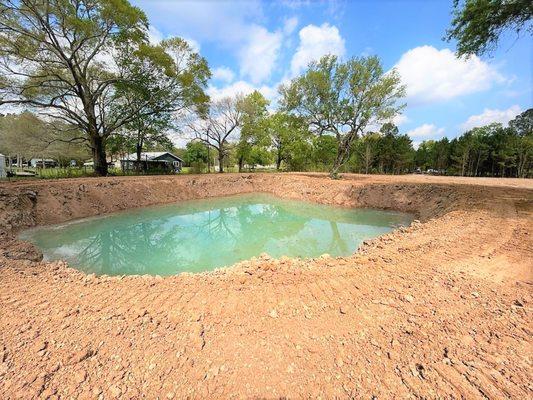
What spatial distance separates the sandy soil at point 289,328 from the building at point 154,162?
25.7 m

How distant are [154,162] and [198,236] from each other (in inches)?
1109

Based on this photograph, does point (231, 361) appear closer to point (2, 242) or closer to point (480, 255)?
point (480, 255)

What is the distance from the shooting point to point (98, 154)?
18.2 m

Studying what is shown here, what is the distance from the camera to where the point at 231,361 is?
2375 mm

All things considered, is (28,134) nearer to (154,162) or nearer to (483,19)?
(154,162)

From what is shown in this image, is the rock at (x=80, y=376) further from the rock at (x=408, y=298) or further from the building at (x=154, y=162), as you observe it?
the building at (x=154, y=162)

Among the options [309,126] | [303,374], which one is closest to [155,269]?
[303,374]

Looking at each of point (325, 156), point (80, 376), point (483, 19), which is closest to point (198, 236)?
point (80, 376)

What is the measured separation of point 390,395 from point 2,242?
31.2 ft

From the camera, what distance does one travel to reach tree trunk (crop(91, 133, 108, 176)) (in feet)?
58.4

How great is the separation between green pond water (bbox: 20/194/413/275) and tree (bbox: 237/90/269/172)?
59.2 ft

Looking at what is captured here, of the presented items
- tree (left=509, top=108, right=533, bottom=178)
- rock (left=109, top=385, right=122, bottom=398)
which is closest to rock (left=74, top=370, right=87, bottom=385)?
rock (left=109, top=385, right=122, bottom=398)

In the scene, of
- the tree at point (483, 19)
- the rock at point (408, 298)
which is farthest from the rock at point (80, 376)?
the tree at point (483, 19)

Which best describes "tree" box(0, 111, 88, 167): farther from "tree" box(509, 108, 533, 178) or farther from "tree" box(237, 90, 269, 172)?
"tree" box(509, 108, 533, 178)
